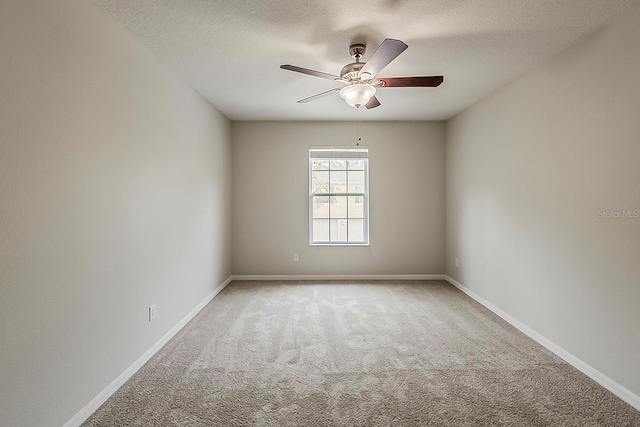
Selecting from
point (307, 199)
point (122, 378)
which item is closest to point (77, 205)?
point (122, 378)

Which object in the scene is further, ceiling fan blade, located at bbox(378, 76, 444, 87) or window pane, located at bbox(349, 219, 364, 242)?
window pane, located at bbox(349, 219, 364, 242)

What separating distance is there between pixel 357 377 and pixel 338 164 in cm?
339

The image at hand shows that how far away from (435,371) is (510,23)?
8.28 ft

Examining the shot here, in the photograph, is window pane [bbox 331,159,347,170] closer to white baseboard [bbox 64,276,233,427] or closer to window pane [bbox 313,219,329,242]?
window pane [bbox 313,219,329,242]

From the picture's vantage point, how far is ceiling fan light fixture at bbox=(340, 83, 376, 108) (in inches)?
98.7

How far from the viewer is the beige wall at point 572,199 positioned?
2010 millimetres

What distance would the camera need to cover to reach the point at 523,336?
9.46 ft

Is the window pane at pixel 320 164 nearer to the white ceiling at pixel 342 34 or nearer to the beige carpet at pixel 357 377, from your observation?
the white ceiling at pixel 342 34

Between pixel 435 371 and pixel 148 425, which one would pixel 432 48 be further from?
pixel 148 425

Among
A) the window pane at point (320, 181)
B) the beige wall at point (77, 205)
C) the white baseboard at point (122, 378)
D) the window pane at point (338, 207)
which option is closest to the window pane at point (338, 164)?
the window pane at point (320, 181)

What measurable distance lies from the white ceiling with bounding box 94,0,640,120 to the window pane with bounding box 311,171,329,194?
1720mm

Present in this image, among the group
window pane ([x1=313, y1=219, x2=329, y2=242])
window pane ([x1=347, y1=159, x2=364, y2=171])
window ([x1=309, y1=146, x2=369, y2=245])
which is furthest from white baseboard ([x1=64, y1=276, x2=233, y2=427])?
window pane ([x1=347, y1=159, x2=364, y2=171])

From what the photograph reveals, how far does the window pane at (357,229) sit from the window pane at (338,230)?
0.31 feet

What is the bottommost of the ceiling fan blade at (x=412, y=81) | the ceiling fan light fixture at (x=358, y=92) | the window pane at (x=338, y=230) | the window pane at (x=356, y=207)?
the window pane at (x=338, y=230)
